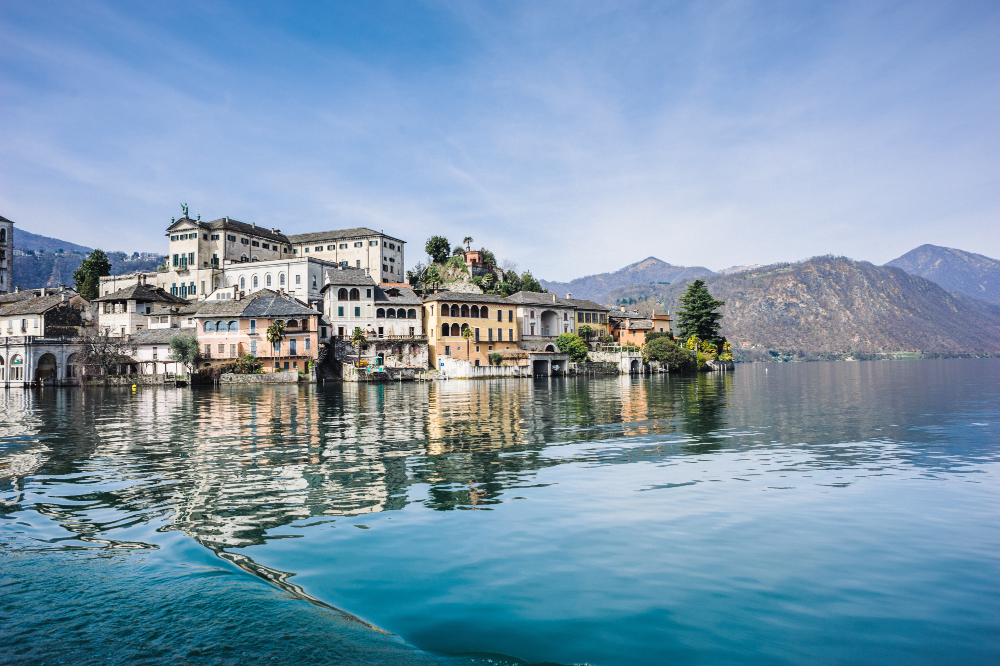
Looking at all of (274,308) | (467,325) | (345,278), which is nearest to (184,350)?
(274,308)

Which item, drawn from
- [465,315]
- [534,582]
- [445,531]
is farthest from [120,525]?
[465,315]

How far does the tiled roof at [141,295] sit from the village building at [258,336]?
1289cm

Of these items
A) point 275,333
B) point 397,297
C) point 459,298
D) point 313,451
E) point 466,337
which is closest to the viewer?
point 313,451

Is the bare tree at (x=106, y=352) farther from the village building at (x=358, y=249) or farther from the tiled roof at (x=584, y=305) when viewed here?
the tiled roof at (x=584, y=305)

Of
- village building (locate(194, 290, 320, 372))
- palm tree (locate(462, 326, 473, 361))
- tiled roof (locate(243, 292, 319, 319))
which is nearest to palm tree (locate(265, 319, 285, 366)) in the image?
village building (locate(194, 290, 320, 372))

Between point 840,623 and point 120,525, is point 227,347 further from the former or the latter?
point 840,623

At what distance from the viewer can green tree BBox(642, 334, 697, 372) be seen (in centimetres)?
8512

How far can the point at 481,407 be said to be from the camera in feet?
111

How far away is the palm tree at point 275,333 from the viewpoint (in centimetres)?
6481

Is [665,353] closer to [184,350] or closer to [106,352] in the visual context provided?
[184,350]

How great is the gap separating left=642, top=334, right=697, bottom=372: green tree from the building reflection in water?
50.8 m

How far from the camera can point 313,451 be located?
17.7 m

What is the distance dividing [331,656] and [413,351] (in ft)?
229

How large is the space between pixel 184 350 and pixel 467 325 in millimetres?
33503
